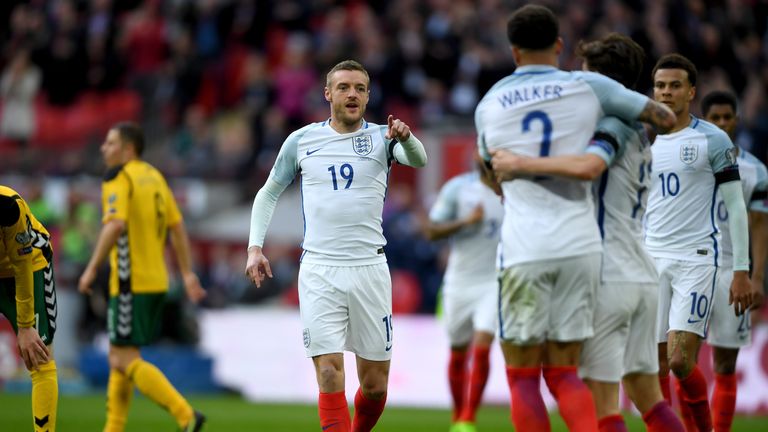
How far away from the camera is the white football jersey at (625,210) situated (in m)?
6.55

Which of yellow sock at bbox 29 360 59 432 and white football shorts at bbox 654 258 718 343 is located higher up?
white football shorts at bbox 654 258 718 343

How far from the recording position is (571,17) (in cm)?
1992

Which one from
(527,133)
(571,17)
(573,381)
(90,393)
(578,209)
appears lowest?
(90,393)

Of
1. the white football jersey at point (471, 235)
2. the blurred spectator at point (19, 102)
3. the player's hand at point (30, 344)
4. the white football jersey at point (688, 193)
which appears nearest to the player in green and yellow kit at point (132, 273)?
the player's hand at point (30, 344)

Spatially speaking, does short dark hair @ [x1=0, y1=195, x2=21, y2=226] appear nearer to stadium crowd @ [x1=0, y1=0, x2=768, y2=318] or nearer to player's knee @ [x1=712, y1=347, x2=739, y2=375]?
player's knee @ [x1=712, y1=347, x2=739, y2=375]

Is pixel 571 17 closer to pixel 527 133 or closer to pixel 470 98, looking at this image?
pixel 470 98

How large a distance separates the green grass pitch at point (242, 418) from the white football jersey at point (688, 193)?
3788 millimetres

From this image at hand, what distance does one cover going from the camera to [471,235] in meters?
11.6

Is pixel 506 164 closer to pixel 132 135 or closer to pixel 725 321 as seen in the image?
pixel 725 321

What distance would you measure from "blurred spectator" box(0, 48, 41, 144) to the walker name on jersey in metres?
18.7

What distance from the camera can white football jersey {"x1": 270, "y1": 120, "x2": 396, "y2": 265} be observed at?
25.6ft

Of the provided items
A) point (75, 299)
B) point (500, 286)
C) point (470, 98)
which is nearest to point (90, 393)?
point (75, 299)

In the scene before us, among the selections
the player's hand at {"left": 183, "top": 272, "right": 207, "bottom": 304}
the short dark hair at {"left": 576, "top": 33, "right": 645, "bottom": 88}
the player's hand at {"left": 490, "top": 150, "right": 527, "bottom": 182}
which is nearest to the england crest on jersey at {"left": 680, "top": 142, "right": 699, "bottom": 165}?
the short dark hair at {"left": 576, "top": 33, "right": 645, "bottom": 88}

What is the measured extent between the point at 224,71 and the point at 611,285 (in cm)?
1765
